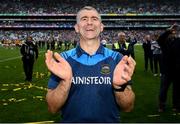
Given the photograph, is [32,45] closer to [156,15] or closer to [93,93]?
[93,93]

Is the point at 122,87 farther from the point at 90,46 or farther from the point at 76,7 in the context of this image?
the point at 76,7

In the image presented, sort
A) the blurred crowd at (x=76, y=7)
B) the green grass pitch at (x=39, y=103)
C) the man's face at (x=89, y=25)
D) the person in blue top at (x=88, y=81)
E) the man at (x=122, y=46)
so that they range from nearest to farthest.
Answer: the person in blue top at (x=88, y=81)
the man's face at (x=89, y=25)
the green grass pitch at (x=39, y=103)
the man at (x=122, y=46)
the blurred crowd at (x=76, y=7)

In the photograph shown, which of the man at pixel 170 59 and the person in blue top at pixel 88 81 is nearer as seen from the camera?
the person in blue top at pixel 88 81

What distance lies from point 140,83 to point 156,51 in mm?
2148

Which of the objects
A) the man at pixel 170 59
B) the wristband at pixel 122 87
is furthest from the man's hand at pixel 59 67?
the man at pixel 170 59

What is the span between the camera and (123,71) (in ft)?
12.3

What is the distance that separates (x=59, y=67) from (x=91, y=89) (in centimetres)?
35

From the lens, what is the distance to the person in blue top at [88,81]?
12.5 ft

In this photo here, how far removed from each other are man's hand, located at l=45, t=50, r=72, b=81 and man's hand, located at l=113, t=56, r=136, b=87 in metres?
0.39

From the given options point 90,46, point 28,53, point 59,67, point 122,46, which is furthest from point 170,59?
point 28,53

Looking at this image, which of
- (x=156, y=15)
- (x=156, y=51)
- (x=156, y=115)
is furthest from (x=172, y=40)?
(x=156, y=15)

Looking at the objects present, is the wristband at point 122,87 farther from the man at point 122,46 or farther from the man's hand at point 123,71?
the man at point 122,46

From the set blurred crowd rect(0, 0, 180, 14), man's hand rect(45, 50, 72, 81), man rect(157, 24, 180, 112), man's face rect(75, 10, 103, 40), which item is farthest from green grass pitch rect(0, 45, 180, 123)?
blurred crowd rect(0, 0, 180, 14)

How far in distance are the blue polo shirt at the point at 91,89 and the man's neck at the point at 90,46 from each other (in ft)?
0.09
